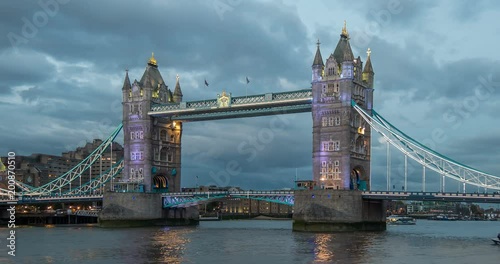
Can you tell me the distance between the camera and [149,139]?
348 feet

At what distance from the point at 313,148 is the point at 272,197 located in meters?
8.56

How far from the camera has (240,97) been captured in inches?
3814

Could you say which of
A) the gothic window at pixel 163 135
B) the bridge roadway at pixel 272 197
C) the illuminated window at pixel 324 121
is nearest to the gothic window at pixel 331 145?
the illuminated window at pixel 324 121

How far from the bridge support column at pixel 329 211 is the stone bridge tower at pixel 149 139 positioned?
3149cm

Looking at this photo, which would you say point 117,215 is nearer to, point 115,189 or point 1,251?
point 115,189

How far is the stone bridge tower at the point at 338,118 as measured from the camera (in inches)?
3430

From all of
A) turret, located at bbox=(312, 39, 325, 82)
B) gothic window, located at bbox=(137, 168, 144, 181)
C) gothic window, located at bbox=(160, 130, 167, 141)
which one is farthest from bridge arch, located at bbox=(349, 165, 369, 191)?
gothic window, located at bbox=(137, 168, 144, 181)

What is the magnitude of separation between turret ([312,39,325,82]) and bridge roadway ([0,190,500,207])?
15315 millimetres

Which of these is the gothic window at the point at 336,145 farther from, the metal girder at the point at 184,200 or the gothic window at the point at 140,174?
the gothic window at the point at 140,174

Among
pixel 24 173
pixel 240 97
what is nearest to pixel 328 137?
pixel 240 97

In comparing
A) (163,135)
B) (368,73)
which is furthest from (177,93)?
(368,73)

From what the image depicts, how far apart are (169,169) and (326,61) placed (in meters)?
34.9

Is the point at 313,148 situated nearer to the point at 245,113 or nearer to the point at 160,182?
the point at 245,113

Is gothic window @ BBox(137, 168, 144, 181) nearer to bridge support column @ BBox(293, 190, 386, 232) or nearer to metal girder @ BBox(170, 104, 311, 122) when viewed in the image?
metal girder @ BBox(170, 104, 311, 122)
